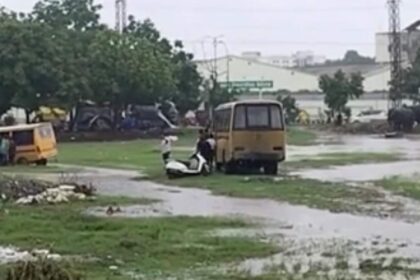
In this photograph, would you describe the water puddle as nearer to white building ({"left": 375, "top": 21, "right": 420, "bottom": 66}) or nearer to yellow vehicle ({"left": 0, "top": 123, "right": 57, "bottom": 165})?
yellow vehicle ({"left": 0, "top": 123, "right": 57, "bottom": 165})

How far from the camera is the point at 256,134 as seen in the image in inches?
1602

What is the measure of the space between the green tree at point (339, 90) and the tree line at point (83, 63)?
44.1ft

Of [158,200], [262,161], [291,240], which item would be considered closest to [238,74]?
[262,161]

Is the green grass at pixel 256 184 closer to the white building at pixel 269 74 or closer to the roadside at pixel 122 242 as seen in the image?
the roadside at pixel 122 242

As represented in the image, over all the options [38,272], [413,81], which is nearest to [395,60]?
[413,81]

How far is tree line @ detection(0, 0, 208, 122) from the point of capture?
74500 millimetres

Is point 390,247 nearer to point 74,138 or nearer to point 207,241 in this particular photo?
point 207,241

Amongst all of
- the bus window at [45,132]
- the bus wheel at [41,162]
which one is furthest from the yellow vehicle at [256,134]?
the bus window at [45,132]

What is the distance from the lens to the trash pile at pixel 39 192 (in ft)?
93.9

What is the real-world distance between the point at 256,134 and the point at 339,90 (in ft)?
225

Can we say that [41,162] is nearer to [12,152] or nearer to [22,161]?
[22,161]

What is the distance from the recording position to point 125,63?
83.2 metres

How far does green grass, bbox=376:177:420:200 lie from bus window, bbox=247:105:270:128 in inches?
207

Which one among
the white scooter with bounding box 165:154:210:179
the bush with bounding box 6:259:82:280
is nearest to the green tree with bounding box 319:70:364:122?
the white scooter with bounding box 165:154:210:179
